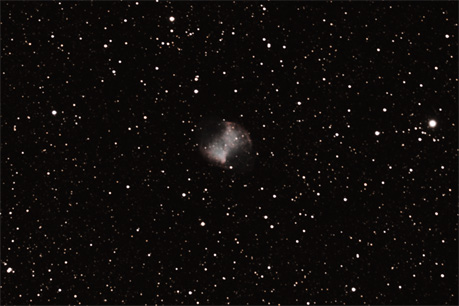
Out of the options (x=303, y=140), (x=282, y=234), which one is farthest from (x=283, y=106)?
(x=282, y=234)

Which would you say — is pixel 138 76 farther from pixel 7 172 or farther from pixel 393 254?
pixel 393 254

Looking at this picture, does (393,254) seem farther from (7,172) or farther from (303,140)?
(7,172)

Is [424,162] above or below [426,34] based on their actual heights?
below

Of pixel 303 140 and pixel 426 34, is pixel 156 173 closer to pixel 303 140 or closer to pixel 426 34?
pixel 303 140

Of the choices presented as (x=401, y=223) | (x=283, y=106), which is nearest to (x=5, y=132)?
(x=283, y=106)

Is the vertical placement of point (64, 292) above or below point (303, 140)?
below

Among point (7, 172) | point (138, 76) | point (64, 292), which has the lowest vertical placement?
point (64, 292)
